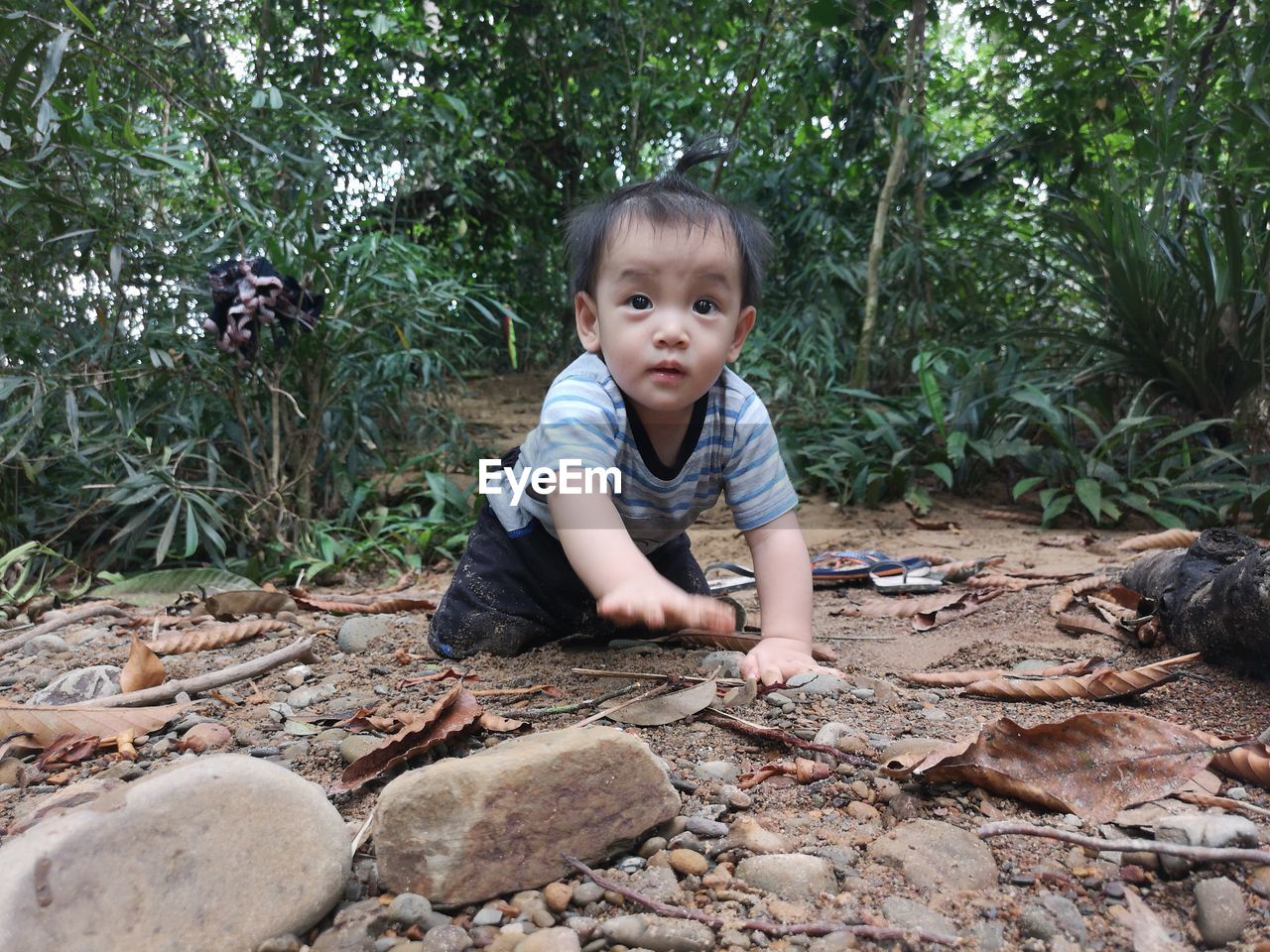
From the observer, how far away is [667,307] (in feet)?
5.65

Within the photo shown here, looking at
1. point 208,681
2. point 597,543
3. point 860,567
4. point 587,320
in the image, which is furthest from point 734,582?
point 208,681

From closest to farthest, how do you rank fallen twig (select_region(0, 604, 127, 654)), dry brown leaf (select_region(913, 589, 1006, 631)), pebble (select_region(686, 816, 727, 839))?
pebble (select_region(686, 816, 727, 839)) < fallen twig (select_region(0, 604, 127, 654)) < dry brown leaf (select_region(913, 589, 1006, 631))

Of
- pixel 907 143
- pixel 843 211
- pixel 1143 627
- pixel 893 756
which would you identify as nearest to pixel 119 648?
pixel 893 756

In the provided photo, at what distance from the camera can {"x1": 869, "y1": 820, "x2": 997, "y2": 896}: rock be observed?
899 mm

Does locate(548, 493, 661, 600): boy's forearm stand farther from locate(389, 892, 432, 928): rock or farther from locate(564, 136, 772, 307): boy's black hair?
locate(389, 892, 432, 928): rock

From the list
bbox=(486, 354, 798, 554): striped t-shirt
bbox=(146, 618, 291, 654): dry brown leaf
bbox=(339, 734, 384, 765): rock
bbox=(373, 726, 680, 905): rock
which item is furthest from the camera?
bbox=(146, 618, 291, 654): dry brown leaf

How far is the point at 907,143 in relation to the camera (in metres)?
5.26

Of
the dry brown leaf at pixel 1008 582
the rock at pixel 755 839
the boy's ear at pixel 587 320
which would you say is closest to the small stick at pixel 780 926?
the rock at pixel 755 839

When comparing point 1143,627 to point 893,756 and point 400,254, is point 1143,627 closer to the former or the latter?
point 893,756

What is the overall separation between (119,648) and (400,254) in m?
2.35

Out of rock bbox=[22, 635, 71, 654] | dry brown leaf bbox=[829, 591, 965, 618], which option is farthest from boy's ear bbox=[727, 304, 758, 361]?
rock bbox=[22, 635, 71, 654]

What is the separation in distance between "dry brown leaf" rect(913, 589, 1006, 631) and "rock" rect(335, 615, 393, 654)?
4.24ft

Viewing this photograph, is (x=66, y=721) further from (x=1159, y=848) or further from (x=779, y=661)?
(x=1159, y=848)

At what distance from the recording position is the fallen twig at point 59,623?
2.18m
